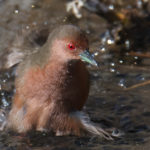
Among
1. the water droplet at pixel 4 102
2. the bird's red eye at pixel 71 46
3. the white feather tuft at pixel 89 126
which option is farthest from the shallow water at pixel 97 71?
the bird's red eye at pixel 71 46

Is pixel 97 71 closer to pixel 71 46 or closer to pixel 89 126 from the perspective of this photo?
pixel 89 126

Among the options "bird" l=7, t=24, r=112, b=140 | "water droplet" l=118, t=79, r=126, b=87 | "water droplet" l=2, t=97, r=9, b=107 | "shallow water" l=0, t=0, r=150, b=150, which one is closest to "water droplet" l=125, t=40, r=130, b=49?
"shallow water" l=0, t=0, r=150, b=150

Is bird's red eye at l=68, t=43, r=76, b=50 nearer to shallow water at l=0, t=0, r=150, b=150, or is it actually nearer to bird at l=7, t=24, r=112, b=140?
bird at l=7, t=24, r=112, b=140

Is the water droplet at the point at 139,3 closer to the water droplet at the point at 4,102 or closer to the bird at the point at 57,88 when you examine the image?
the bird at the point at 57,88

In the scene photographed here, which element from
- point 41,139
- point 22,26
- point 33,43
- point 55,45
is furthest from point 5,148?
point 22,26

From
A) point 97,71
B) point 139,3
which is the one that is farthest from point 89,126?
point 139,3
